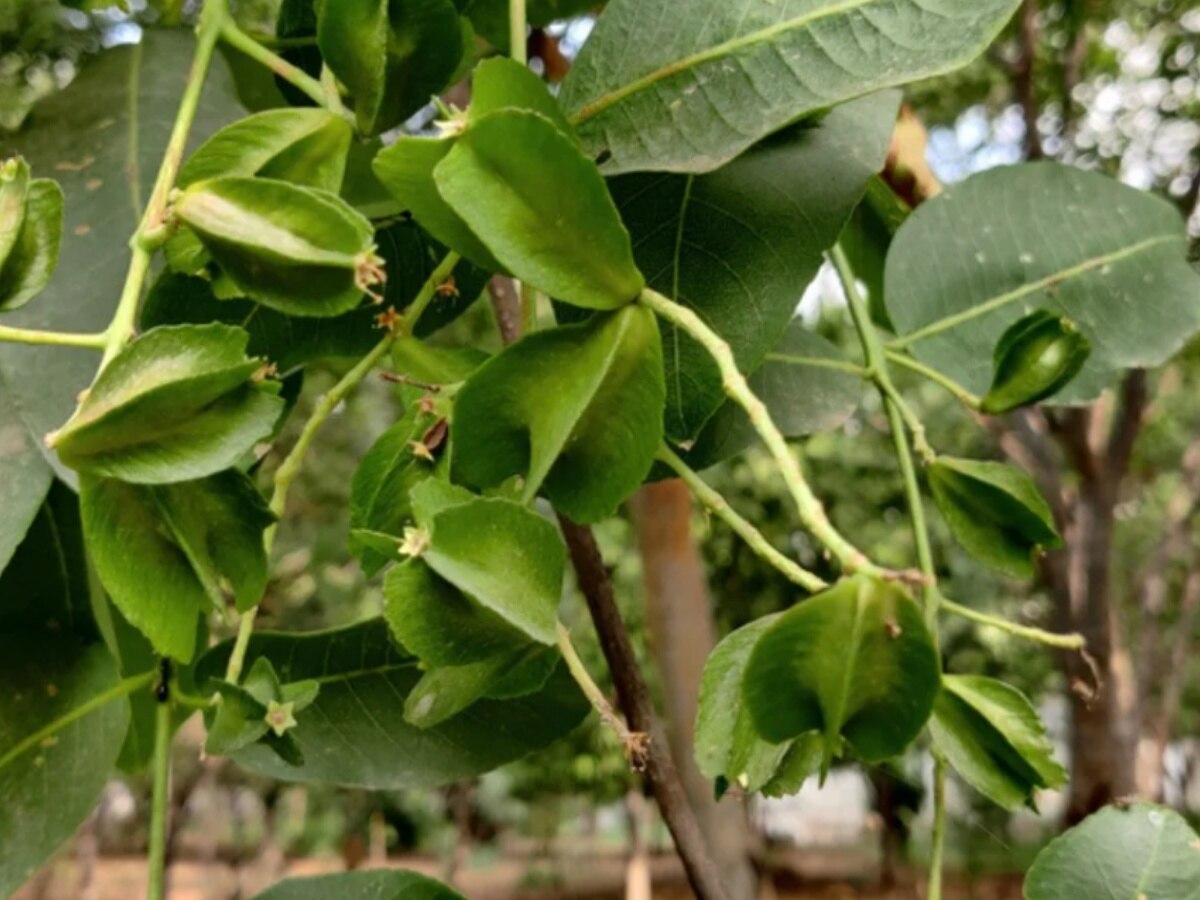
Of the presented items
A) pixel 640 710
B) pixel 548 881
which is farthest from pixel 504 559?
pixel 548 881

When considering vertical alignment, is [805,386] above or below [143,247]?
below

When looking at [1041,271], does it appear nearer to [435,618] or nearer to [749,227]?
[749,227]

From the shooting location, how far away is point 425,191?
0.22 meters

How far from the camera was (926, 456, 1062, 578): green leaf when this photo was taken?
31 centimetres

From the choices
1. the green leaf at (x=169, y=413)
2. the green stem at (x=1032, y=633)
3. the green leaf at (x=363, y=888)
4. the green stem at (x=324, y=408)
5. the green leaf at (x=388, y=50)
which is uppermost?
Answer: the green leaf at (x=388, y=50)

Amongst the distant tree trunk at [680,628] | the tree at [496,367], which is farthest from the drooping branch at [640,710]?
the distant tree trunk at [680,628]

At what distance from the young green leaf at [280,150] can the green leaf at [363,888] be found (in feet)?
0.58

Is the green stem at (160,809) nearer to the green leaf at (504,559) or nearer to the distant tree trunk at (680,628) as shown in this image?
the green leaf at (504,559)

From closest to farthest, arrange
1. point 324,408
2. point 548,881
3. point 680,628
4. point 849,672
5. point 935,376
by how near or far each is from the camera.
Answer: point 849,672 < point 324,408 < point 935,376 < point 680,628 < point 548,881

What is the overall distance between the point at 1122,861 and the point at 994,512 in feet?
0.32

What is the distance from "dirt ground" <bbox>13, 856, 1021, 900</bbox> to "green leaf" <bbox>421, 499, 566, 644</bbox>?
396cm

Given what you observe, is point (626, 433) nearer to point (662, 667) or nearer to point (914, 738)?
point (914, 738)

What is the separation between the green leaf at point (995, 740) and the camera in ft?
0.85

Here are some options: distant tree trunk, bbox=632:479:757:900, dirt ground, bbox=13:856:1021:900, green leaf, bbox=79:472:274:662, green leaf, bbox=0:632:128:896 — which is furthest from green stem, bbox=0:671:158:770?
dirt ground, bbox=13:856:1021:900
